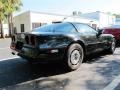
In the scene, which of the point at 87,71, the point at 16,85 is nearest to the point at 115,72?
the point at 87,71

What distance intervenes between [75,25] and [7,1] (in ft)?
78.8

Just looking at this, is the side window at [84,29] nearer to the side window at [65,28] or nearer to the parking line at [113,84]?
the side window at [65,28]

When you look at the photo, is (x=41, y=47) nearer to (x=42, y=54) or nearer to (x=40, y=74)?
(x=42, y=54)

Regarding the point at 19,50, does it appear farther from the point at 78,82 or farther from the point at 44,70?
the point at 78,82

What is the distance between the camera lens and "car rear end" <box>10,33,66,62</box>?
559cm

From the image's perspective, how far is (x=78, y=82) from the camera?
5.21m

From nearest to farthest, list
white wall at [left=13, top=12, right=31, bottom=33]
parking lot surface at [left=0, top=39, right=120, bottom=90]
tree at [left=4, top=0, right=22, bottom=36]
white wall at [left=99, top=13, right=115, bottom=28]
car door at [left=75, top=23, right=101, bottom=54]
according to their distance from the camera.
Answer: parking lot surface at [left=0, top=39, right=120, bottom=90] < car door at [left=75, top=23, right=101, bottom=54] < tree at [left=4, top=0, right=22, bottom=36] < white wall at [left=13, top=12, right=31, bottom=33] < white wall at [left=99, top=13, right=115, bottom=28]

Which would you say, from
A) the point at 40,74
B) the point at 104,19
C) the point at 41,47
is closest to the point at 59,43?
the point at 41,47

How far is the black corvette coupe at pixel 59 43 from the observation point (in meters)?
5.64

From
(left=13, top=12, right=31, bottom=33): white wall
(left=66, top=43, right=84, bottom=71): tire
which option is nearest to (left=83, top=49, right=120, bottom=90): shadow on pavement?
(left=66, top=43, right=84, bottom=71): tire

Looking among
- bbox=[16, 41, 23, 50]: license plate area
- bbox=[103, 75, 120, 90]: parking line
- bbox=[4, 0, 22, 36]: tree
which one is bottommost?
bbox=[103, 75, 120, 90]: parking line

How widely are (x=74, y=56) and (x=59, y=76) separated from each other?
36.6 inches

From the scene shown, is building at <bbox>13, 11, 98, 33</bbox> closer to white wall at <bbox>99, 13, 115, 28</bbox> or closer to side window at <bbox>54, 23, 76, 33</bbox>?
white wall at <bbox>99, 13, 115, 28</bbox>

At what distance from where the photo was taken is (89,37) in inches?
284
